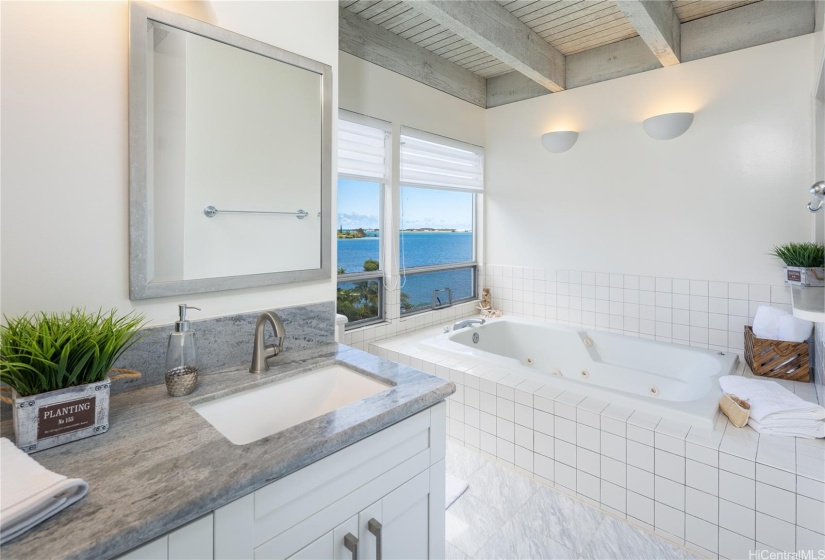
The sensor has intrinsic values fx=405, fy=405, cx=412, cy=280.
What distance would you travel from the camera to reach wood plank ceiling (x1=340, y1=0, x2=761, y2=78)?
2602 mm

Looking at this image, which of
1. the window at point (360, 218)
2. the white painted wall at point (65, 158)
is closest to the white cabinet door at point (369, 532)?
the white painted wall at point (65, 158)

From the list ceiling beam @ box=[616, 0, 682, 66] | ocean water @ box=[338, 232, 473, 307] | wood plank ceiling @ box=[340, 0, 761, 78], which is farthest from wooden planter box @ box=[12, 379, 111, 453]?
ceiling beam @ box=[616, 0, 682, 66]

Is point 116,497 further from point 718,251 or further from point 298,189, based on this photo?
point 718,251

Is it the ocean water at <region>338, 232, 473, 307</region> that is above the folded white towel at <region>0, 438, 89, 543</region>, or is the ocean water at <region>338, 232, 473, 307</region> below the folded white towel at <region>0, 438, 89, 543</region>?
above

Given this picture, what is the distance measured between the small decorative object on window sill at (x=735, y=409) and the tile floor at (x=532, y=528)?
0.61 m

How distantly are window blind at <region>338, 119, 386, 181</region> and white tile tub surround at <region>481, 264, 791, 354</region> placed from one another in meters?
1.61

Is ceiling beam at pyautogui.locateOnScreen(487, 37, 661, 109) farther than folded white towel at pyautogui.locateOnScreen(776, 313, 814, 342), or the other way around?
ceiling beam at pyautogui.locateOnScreen(487, 37, 661, 109)

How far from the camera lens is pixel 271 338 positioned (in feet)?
5.05

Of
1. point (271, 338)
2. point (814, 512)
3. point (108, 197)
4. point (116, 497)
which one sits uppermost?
point (108, 197)

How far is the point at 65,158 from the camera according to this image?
1.08 m

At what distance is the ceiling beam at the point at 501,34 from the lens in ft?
7.43

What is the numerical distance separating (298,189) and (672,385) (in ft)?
9.06

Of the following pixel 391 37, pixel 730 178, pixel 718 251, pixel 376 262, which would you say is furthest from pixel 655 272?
pixel 391 37

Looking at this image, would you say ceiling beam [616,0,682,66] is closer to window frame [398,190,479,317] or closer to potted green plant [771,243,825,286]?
potted green plant [771,243,825,286]
